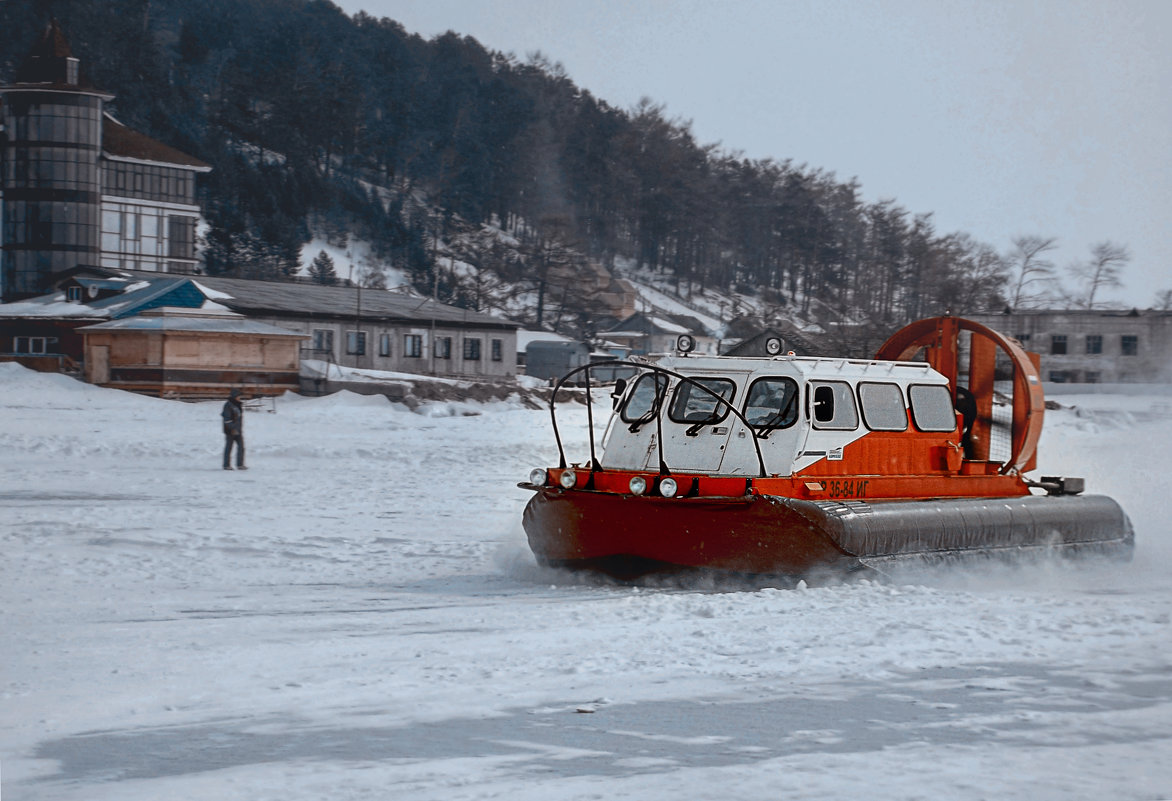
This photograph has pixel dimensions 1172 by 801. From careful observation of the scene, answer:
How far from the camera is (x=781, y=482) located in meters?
10.8

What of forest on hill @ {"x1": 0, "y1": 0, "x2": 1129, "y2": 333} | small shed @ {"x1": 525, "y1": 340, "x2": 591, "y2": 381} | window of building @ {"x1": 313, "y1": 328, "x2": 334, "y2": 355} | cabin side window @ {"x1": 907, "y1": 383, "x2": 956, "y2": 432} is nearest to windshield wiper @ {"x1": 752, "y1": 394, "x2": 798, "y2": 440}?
cabin side window @ {"x1": 907, "y1": 383, "x2": 956, "y2": 432}

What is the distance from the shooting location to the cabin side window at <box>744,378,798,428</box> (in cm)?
1120

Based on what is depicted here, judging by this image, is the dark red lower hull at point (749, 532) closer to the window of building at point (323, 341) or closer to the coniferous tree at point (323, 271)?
the window of building at point (323, 341)

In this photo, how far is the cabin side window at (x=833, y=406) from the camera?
11250 millimetres

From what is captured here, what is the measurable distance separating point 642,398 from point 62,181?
54.4 m

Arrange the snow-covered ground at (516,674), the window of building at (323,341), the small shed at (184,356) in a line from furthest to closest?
the window of building at (323,341) < the small shed at (184,356) < the snow-covered ground at (516,674)

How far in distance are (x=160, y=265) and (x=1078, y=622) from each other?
59.5 meters

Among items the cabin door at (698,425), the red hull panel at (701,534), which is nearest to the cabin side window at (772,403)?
the cabin door at (698,425)

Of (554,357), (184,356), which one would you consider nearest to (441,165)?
(554,357)

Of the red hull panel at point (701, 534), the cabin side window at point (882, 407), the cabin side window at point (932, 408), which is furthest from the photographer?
the cabin side window at point (932, 408)

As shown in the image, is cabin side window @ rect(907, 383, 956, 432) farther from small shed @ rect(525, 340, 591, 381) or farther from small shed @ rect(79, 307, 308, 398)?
small shed @ rect(525, 340, 591, 381)

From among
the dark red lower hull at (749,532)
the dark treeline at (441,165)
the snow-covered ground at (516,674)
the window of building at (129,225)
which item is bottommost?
the snow-covered ground at (516,674)

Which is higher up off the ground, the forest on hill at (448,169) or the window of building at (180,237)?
the forest on hill at (448,169)

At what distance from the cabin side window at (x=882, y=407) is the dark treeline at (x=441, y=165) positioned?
6248 centimetres
